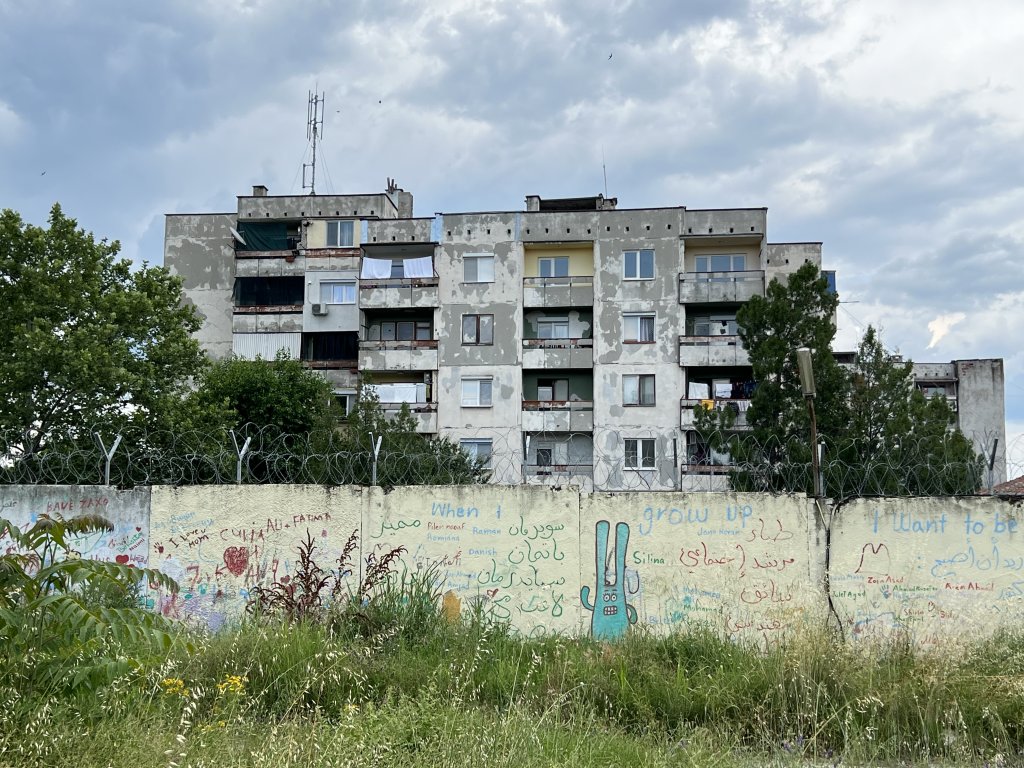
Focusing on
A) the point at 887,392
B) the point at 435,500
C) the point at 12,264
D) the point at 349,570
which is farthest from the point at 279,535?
the point at 887,392

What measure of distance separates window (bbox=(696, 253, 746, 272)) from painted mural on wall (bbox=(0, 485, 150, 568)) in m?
30.1

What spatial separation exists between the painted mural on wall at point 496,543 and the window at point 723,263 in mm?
28897

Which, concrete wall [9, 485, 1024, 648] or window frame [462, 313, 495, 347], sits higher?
window frame [462, 313, 495, 347]

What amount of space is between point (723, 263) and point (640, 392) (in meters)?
6.34

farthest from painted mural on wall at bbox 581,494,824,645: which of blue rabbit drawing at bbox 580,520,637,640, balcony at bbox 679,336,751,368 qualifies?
balcony at bbox 679,336,751,368

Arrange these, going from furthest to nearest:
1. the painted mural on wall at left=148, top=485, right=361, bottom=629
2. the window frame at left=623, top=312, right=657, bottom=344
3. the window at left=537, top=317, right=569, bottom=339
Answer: the window at left=537, top=317, right=569, bottom=339, the window frame at left=623, top=312, right=657, bottom=344, the painted mural on wall at left=148, top=485, right=361, bottom=629

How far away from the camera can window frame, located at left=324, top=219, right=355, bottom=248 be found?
129ft

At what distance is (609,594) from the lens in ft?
31.4

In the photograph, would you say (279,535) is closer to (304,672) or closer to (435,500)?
(435,500)

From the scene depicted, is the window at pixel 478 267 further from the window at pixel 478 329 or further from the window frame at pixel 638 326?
the window frame at pixel 638 326

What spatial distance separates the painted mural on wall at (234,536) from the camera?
9961 millimetres

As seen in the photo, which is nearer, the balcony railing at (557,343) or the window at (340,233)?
the balcony railing at (557,343)

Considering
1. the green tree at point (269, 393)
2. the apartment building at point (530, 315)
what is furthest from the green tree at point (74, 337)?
the apartment building at point (530, 315)

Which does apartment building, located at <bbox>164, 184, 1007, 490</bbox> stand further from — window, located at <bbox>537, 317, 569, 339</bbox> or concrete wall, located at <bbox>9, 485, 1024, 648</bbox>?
concrete wall, located at <bbox>9, 485, 1024, 648</bbox>
